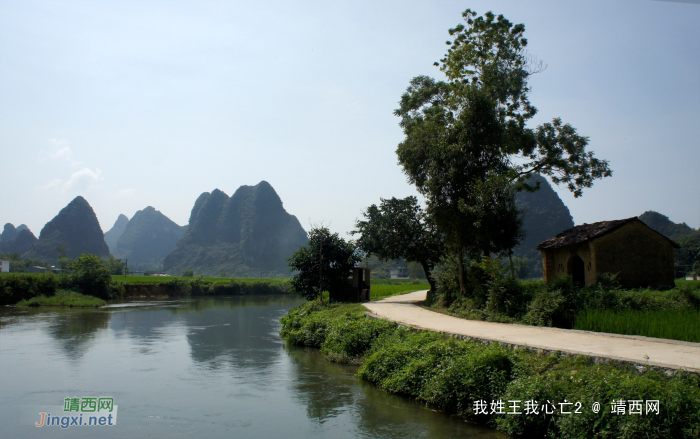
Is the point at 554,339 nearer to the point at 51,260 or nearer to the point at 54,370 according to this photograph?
the point at 54,370

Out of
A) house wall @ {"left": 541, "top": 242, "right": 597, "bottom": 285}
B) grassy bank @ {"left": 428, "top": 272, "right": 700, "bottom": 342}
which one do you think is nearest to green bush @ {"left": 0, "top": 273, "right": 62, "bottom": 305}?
grassy bank @ {"left": 428, "top": 272, "right": 700, "bottom": 342}

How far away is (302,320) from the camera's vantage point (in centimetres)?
1662

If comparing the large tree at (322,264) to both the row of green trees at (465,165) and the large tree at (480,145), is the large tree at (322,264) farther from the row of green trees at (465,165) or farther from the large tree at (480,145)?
the large tree at (480,145)

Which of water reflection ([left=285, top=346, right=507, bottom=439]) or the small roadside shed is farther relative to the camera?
the small roadside shed

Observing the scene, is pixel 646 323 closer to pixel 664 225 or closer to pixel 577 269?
pixel 577 269

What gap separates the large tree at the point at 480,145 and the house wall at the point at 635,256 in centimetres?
280

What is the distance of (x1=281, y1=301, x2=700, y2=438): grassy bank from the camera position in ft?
15.3

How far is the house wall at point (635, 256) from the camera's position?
605 inches

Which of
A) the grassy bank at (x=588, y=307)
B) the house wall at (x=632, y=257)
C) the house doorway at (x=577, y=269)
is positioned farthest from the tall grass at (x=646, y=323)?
the house doorway at (x=577, y=269)

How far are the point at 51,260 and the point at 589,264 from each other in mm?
106007

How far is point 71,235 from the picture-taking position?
4092 inches

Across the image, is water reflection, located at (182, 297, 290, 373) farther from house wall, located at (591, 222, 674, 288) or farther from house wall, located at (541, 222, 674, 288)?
house wall, located at (591, 222, 674, 288)

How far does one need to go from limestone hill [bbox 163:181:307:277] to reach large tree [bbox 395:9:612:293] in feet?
324

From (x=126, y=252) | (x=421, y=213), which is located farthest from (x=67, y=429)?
(x=126, y=252)
